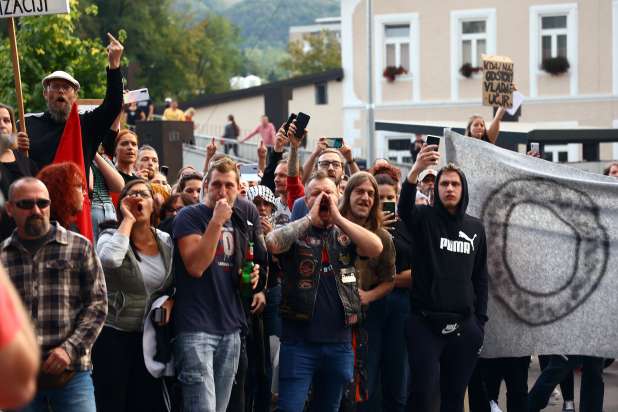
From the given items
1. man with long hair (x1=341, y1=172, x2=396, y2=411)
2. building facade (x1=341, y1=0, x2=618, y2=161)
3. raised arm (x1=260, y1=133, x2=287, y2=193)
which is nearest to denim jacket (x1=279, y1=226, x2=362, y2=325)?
man with long hair (x1=341, y1=172, x2=396, y2=411)

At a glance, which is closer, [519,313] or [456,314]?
[456,314]

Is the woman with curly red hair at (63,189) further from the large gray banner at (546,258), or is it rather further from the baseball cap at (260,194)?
the large gray banner at (546,258)

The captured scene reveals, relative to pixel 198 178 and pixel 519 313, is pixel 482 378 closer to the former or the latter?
pixel 519 313

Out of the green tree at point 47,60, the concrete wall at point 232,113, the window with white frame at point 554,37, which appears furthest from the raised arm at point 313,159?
the concrete wall at point 232,113

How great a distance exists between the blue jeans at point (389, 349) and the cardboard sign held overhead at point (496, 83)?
5011mm

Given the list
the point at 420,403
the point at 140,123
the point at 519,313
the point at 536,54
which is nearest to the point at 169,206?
the point at 420,403

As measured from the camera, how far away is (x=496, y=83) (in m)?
13.4

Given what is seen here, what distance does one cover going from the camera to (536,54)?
3853 centimetres

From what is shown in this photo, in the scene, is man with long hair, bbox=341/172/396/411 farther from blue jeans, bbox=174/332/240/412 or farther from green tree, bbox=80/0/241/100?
green tree, bbox=80/0/241/100

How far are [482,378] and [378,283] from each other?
139 centimetres

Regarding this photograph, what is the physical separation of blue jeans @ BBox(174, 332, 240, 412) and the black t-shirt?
0.06 m

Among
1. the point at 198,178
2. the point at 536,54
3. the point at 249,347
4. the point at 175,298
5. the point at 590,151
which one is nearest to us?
the point at 175,298

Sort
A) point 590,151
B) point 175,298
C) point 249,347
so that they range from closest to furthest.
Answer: point 175,298, point 249,347, point 590,151

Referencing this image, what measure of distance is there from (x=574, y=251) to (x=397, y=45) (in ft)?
102
